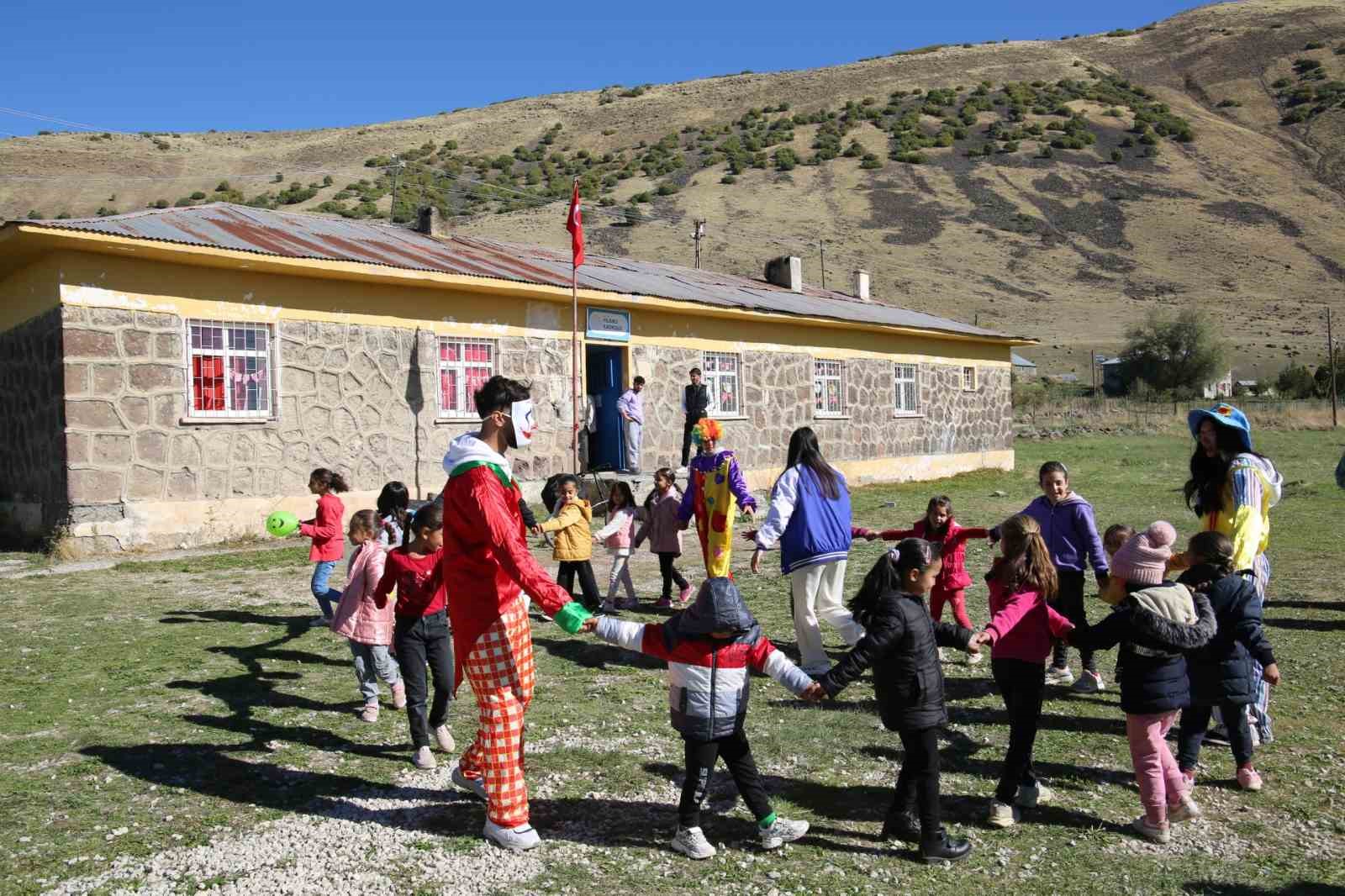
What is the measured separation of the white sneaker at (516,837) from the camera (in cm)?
399

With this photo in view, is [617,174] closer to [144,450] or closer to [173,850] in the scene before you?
[144,450]

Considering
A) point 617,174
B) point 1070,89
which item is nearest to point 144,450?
point 617,174

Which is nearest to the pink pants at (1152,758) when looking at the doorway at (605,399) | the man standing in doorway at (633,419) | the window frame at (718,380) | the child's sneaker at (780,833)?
the child's sneaker at (780,833)

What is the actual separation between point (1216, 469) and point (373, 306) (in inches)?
455

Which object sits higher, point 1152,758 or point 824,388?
point 824,388

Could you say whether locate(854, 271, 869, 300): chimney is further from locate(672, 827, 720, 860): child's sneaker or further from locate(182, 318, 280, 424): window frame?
locate(672, 827, 720, 860): child's sneaker

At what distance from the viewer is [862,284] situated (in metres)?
→ 27.1

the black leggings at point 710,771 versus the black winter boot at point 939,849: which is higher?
the black leggings at point 710,771

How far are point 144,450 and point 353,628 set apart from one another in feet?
26.7

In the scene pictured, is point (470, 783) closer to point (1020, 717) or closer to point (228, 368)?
point (1020, 717)

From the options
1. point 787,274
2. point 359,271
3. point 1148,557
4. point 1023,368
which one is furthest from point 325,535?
point 1023,368

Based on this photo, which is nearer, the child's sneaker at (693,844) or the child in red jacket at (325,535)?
the child's sneaker at (693,844)

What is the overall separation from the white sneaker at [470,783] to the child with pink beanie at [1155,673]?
267 centimetres

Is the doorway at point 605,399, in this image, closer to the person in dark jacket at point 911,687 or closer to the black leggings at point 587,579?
the black leggings at point 587,579
